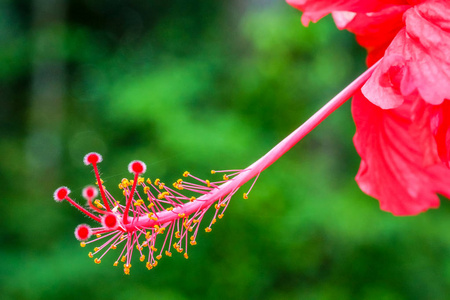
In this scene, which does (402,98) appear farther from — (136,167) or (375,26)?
(136,167)

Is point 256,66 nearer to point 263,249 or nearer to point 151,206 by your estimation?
point 263,249

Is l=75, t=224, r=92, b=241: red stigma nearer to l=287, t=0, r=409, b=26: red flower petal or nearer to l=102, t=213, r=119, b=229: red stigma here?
l=102, t=213, r=119, b=229: red stigma

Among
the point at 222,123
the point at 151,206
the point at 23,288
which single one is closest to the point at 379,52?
the point at 151,206

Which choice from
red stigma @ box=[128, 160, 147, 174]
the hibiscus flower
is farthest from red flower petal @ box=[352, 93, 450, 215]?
red stigma @ box=[128, 160, 147, 174]

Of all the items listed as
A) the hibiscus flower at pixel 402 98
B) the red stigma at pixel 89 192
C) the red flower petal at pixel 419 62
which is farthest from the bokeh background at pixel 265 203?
the red flower petal at pixel 419 62

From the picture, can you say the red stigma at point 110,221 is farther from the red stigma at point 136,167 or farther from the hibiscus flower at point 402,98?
the hibiscus flower at point 402,98

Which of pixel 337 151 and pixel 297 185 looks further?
pixel 337 151

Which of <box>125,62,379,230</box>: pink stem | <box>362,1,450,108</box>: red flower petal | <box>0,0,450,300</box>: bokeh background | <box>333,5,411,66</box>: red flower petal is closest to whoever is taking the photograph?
<box>362,1,450,108</box>: red flower petal
